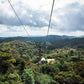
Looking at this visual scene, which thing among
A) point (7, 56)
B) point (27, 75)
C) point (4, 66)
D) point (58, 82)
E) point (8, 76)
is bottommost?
point (58, 82)

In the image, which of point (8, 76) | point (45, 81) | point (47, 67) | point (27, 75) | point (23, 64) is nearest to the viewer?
point (8, 76)

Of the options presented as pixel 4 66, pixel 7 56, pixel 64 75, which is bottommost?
pixel 64 75

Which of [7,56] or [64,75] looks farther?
[64,75]

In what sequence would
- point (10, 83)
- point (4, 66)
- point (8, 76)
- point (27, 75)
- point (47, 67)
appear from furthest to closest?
1. point (47, 67)
2. point (27, 75)
3. point (4, 66)
4. point (8, 76)
5. point (10, 83)

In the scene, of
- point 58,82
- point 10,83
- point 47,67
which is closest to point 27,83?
point 10,83

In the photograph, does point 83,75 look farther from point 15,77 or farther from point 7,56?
point 7,56

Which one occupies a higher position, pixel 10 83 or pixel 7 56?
pixel 7 56

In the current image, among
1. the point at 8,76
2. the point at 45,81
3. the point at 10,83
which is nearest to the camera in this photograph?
the point at 10,83

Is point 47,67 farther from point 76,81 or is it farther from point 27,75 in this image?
point 27,75

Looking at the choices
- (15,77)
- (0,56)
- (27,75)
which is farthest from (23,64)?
(0,56)
